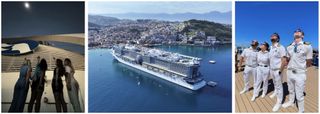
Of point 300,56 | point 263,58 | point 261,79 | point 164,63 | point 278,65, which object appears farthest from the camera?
point 164,63

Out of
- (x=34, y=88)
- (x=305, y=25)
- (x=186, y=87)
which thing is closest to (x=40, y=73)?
(x=34, y=88)

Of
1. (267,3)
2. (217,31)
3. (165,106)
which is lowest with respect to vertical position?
(165,106)

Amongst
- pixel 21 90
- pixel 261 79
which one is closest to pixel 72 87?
pixel 21 90

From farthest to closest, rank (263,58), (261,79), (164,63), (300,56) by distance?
(164,63) < (261,79) < (263,58) < (300,56)

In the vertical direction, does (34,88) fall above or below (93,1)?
below

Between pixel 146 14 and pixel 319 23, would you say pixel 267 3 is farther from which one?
pixel 146 14

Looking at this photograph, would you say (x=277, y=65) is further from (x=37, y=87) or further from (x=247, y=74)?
(x=37, y=87)

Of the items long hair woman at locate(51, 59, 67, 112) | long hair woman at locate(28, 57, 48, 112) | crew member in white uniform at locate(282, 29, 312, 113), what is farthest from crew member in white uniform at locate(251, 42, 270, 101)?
long hair woman at locate(28, 57, 48, 112)
